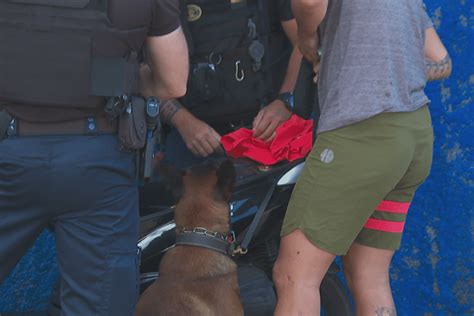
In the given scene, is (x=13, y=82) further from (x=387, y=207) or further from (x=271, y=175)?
(x=387, y=207)

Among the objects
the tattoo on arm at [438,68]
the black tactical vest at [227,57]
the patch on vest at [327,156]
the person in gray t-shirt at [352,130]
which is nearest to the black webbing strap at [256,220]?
the person in gray t-shirt at [352,130]

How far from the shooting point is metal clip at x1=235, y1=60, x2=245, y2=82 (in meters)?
3.00

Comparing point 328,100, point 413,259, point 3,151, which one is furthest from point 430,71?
point 3,151

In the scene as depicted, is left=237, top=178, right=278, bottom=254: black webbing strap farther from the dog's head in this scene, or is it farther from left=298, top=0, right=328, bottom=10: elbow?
left=298, top=0, right=328, bottom=10: elbow

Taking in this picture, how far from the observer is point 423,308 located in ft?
11.4

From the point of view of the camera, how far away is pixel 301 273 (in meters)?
2.26

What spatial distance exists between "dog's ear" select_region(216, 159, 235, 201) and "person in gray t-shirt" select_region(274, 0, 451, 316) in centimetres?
27

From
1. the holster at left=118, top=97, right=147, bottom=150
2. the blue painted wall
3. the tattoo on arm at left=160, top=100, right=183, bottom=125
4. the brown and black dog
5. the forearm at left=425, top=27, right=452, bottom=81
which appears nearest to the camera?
the holster at left=118, top=97, right=147, bottom=150

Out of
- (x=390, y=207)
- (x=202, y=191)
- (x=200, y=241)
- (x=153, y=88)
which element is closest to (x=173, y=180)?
(x=202, y=191)

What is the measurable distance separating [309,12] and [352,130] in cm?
A: 39

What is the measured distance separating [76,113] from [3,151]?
23cm

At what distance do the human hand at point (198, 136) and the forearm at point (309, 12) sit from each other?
0.80 m

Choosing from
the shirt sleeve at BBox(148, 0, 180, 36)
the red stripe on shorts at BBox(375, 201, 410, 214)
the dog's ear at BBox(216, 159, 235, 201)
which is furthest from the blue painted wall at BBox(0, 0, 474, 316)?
the shirt sleeve at BBox(148, 0, 180, 36)

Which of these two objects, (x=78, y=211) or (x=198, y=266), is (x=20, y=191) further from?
(x=198, y=266)
